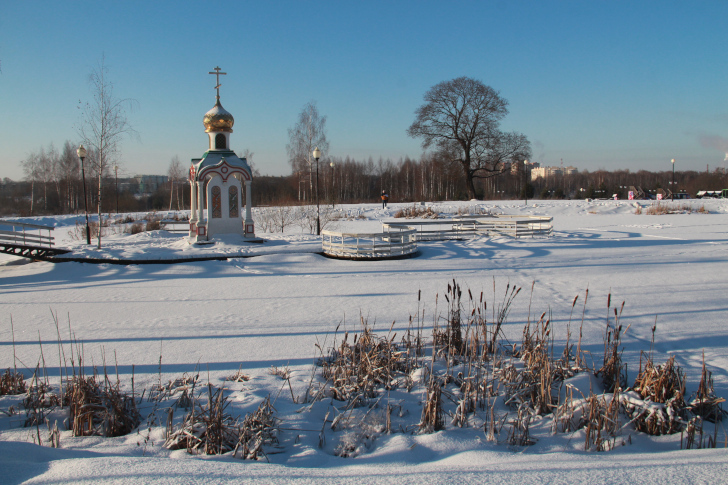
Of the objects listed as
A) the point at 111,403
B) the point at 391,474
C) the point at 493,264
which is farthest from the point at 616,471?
the point at 493,264

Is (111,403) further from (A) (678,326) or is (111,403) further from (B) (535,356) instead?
(A) (678,326)

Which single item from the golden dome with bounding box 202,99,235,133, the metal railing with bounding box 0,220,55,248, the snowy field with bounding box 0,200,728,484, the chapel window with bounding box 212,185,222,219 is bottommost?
the snowy field with bounding box 0,200,728,484

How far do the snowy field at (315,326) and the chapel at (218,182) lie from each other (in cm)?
93

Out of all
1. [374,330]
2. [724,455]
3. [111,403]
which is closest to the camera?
[724,455]

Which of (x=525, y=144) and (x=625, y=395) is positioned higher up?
(x=525, y=144)

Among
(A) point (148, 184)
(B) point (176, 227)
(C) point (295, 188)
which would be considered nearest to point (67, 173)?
(C) point (295, 188)

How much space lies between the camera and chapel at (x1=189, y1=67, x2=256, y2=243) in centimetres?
1691

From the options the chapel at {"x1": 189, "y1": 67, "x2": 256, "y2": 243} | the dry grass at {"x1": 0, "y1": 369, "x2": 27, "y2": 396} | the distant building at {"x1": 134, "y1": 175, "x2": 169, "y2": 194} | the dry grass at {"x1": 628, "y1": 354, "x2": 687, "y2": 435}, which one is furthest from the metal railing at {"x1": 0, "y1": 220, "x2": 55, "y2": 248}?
the distant building at {"x1": 134, "y1": 175, "x2": 169, "y2": 194}

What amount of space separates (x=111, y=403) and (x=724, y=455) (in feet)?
13.9

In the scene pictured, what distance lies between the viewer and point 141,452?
3.08 m

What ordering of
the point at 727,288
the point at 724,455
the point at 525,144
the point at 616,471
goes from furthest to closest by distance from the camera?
the point at 525,144 → the point at 727,288 → the point at 724,455 → the point at 616,471

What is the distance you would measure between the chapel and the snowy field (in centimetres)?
Answer: 93

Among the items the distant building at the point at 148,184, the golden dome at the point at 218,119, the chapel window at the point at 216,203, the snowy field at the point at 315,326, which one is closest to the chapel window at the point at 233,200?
the chapel window at the point at 216,203

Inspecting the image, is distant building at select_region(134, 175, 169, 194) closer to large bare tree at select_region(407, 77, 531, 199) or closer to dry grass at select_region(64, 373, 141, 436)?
large bare tree at select_region(407, 77, 531, 199)
